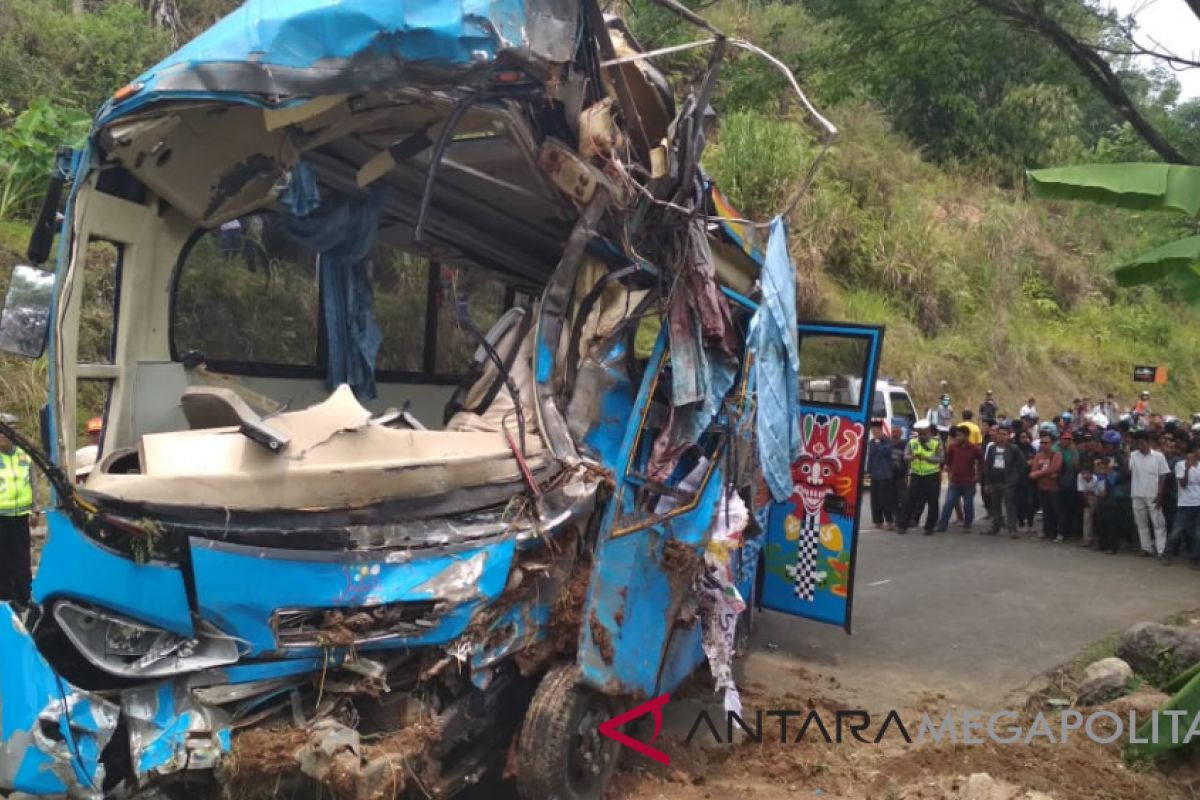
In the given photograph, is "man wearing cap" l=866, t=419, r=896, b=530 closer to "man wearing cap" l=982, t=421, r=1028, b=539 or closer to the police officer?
"man wearing cap" l=982, t=421, r=1028, b=539

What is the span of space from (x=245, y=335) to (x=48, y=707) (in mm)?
2491

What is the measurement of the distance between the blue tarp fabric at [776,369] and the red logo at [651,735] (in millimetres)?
1524

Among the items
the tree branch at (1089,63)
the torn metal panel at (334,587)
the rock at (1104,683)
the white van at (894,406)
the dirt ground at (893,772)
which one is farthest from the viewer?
the white van at (894,406)

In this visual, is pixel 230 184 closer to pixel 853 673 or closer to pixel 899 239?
pixel 853 673

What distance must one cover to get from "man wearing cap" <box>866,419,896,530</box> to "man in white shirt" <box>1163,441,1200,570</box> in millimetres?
3518

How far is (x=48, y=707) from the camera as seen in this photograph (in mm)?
3518

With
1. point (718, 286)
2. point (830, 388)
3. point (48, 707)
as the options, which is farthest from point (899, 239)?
point (48, 707)

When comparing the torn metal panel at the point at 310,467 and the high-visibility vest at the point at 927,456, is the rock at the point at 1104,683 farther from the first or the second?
the high-visibility vest at the point at 927,456

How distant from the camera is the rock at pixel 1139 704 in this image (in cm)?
567

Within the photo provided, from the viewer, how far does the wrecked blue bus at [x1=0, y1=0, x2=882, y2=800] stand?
3.74 m

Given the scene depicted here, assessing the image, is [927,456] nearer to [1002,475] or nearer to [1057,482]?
[1002,475]

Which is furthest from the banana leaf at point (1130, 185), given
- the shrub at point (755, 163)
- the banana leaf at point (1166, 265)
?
the shrub at point (755, 163)

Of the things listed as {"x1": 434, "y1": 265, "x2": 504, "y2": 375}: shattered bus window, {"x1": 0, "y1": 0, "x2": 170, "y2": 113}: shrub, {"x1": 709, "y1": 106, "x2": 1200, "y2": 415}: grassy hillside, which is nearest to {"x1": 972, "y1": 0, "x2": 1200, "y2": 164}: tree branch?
{"x1": 434, "y1": 265, "x2": 504, "y2": 375}: shattered bus window

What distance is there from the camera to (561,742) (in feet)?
14.1
